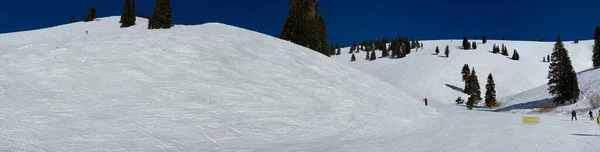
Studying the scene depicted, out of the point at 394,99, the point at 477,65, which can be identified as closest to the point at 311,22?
the point at 394,99

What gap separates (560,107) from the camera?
43906 millimetres

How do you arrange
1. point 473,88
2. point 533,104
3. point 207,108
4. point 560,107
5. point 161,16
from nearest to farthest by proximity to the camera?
1. point 207,108
2. point 560,107
3. point 533,104
4. point 161,16
5. point 473,88

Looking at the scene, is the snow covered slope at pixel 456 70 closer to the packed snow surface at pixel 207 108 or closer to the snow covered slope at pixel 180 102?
the packed snow surface at pixel 207 108

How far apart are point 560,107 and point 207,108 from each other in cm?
Answer: 4389

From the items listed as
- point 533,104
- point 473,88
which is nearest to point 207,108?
point 533,104

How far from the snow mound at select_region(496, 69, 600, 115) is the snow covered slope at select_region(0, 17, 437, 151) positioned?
23.2 m

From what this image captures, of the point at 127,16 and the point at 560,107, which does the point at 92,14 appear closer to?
the point at 127,16

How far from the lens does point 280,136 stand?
15820mm

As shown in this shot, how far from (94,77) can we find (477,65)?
106372mm

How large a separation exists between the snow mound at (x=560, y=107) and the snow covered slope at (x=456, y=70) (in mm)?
17237

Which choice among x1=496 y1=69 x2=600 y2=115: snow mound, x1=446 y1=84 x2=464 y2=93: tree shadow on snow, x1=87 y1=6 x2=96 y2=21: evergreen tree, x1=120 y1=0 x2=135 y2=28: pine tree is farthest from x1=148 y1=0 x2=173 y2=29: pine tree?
x1=446 y1=84 x2=464 y2=93: tree shadow on snow

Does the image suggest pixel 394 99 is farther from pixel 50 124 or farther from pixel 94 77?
pixel 50 124

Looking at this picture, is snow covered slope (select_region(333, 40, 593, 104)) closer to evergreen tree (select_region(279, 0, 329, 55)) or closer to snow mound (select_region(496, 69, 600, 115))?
snow mound (select_region(496, 69, 600, 115))

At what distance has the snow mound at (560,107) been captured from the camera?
4056 cm
